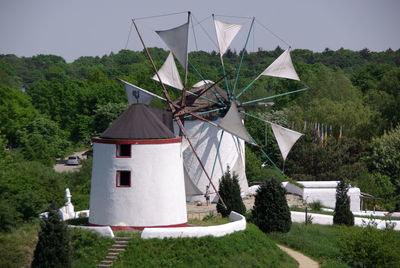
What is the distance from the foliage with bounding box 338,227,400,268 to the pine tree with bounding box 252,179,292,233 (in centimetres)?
291

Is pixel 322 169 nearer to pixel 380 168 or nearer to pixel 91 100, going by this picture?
pixel 380 168

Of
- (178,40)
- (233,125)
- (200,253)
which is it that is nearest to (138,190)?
(200,253)

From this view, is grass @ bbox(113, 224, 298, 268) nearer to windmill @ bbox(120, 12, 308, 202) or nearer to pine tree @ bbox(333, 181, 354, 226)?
pine tree @ bbox(333, 181, 354, 226)

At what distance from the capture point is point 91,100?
304ft

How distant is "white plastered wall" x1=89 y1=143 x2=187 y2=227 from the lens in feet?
125

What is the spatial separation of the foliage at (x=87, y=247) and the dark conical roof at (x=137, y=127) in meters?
4.19

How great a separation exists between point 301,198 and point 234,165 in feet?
16.7

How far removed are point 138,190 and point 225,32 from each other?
15.9 meters

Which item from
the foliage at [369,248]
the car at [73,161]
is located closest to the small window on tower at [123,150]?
the foliage at [369,248]

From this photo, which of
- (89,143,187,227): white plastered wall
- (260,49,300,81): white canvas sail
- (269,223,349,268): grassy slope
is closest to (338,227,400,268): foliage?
(269,223,349,268): grassy slope

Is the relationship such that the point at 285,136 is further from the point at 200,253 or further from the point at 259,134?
the point at 259,134

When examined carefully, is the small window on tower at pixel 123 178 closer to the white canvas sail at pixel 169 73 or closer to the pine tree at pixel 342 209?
the white canvas sail at pixel 169 73

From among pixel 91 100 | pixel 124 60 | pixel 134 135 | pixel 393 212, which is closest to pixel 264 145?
pixel 393 212

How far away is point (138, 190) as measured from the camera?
38.0m
